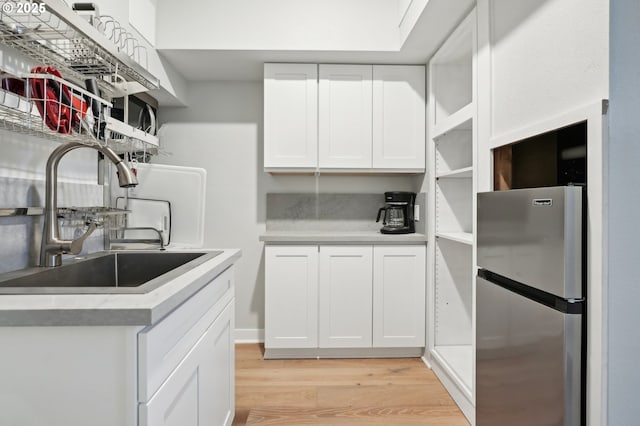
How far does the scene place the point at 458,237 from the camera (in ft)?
7.27

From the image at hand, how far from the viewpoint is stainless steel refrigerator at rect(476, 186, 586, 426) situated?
3.62 ft

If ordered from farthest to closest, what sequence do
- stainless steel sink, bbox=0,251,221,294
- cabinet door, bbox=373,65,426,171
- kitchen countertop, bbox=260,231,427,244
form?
cabinet door, bbox=373,65,426,171 < kitchen countertop, bbox=260,231,427,244 < stainless steel sink, bbox=0,251,221,294

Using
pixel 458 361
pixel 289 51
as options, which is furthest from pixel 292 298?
pixel 289 51

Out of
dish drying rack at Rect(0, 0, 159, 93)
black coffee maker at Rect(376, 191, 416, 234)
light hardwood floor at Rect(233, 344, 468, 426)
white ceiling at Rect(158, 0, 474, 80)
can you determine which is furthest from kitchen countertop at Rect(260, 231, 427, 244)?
dish drying rack at Rect(0, 0, 159, 93)

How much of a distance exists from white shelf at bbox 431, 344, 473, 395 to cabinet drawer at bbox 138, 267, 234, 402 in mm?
1423

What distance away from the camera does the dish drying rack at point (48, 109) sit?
3.45ft

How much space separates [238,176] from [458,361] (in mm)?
2098

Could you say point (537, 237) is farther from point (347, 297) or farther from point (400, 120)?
point (400, 120)

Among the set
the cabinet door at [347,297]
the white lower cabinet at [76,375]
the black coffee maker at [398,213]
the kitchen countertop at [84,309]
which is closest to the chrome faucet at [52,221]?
the kitchen countertop at [84,309]

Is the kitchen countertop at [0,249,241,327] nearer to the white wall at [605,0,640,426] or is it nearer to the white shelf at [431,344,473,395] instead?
the white wall at [605,0,640,426]

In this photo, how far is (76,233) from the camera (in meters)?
1.58

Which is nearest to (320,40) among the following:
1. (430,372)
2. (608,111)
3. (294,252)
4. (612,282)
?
(294,252)

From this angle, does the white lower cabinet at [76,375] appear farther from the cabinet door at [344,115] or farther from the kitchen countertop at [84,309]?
the cabinet door at [344,115]

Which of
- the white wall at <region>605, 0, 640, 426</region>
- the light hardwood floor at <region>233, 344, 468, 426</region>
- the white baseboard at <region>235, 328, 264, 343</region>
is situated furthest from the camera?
Answer: the white baseboard at <region>235, 328, 264, 343</region>
